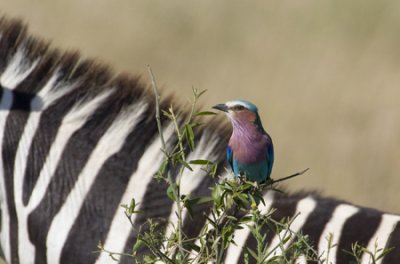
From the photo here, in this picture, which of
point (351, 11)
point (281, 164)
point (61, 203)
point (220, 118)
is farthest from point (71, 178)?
point (351, 11)

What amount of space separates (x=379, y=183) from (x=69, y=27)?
190 inches

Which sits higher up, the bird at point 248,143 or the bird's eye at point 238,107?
the bird's eye at point 238,107

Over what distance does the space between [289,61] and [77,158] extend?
840 centimetres

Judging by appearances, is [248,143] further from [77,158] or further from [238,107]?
[77,158]

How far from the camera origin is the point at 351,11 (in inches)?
575

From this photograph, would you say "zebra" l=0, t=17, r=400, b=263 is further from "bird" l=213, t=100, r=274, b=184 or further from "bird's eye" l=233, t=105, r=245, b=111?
"bird's eye" l=233, t=105, r=245, b=111

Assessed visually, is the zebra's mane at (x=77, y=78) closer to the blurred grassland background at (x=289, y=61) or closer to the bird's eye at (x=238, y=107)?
the bird's eye at (x=238, y=107)

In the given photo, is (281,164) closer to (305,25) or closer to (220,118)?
(305,25)

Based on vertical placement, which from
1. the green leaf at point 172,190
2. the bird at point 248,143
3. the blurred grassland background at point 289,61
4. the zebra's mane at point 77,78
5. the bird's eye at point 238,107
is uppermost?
the bird's eye at point 238,107

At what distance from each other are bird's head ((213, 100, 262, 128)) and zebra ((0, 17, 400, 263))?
1760mm

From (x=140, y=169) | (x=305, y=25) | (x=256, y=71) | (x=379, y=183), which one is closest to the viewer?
(x=140, y=169)

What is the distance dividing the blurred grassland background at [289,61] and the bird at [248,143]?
→ 7060mm

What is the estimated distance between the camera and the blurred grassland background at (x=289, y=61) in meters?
11.1

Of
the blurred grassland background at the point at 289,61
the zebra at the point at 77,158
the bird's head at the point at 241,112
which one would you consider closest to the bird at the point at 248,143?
the bird's head at the point at 241,112
